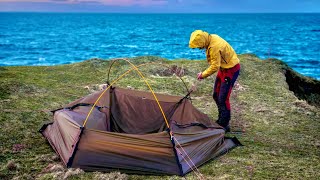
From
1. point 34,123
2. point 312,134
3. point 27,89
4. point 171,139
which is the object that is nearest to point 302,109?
point 312,134

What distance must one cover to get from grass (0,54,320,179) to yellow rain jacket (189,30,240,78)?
189cm

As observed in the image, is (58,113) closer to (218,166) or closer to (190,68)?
(218,166)

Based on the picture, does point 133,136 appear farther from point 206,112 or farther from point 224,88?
point 206,112

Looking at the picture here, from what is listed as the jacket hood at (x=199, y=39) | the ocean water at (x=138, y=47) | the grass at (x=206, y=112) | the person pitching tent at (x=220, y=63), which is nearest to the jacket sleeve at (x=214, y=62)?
the person pitching tent at (x=220, y=63)

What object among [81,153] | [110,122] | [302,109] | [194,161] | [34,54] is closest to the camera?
[81,153]

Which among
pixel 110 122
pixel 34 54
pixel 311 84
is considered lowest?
pixel 34 54

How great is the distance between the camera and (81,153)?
651cm

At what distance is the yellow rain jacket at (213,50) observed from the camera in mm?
8078

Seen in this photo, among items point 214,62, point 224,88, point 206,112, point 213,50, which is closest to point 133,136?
point 214,62

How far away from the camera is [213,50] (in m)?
8.22

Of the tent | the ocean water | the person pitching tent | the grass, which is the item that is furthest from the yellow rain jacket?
the ocean water

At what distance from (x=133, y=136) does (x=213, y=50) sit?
2.98m

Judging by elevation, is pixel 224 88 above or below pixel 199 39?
below

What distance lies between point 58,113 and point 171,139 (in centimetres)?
281
